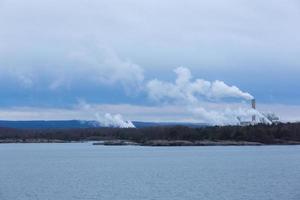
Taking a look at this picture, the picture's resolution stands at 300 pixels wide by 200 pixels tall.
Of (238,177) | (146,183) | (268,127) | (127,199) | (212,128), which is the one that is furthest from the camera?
(212,128)

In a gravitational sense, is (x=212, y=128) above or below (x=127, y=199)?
above

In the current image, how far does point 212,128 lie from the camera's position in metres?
174

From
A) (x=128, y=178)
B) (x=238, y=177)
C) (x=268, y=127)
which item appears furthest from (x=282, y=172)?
(x=268, y=127)

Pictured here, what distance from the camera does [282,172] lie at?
2650 inches

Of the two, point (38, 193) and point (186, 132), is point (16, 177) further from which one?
point (186, 132)

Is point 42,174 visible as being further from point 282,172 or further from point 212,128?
point 212,128

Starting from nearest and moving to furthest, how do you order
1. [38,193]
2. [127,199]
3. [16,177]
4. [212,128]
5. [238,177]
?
[127,199] → [38,193] → [238,177] → [16,177] → [212,128]

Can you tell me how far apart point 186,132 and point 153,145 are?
10.5m

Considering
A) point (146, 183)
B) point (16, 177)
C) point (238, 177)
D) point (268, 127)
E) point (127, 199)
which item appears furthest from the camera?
point (268, 127)

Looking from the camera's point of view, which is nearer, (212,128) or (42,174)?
(42,174)

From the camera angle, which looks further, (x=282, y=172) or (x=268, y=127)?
(x=268, y=127)

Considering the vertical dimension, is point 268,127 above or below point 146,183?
above

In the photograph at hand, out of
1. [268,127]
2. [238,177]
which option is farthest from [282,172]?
[268,127]

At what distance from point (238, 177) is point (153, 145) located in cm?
11955
